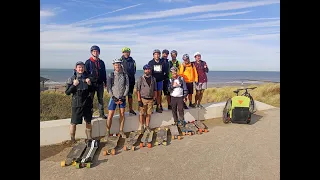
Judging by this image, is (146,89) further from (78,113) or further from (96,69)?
(78,113)

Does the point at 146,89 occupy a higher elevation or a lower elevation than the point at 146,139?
higher

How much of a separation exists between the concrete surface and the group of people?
224 millimetres

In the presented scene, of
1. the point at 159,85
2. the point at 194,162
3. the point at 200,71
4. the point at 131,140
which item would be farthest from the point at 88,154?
the point at 200,71

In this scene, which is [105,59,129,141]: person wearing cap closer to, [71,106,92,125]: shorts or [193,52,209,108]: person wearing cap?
[71,106,92,125]: shorts

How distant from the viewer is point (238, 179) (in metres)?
3.83

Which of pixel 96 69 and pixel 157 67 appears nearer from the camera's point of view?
pixel 96 69

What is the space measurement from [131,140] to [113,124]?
88cm

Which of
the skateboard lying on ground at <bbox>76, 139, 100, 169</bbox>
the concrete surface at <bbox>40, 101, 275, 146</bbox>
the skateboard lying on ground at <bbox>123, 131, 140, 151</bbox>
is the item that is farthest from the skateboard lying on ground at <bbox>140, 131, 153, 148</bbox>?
the skateboard lying on ground at <bbox>76, 139, 100, 169</bbox>

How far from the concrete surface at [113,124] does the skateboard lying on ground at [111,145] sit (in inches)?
18.2

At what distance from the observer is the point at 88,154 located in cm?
462

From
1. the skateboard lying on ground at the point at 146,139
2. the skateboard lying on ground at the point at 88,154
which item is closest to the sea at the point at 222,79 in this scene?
the skateboard lying on ground at the point at 146,139
